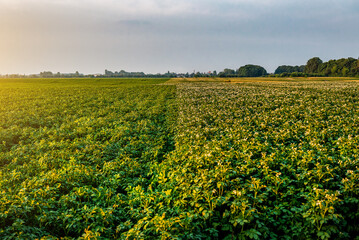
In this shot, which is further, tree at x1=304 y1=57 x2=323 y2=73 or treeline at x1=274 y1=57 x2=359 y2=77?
tree at x1=304 y1=57 x2=323 y2=73

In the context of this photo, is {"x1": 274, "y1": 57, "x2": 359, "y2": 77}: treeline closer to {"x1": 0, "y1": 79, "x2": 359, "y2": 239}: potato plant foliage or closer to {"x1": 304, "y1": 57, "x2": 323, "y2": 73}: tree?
{"x1": 304, "y1": 57, "x2": 323, "y2": 73}: tree

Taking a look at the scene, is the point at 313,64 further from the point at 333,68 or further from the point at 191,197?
the point at 191,197

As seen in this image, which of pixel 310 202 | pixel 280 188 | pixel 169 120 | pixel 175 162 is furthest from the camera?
pixel 169 120

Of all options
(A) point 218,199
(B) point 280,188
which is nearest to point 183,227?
(A) point 218,199

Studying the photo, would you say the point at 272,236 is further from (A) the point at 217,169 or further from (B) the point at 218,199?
(A) the point at 217,169

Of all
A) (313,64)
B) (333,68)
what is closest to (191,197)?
(333,68)

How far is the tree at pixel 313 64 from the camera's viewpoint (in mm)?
169050

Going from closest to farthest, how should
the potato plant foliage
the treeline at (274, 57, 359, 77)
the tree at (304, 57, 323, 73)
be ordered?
the potato plant foliage < the treeline at (274, 57, 359, 77) < the tree at (304, 57, 323, 73)

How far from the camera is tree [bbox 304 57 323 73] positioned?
555 feet

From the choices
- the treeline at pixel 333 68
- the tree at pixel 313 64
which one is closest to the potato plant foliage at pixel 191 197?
the treeline at pixel 333 68

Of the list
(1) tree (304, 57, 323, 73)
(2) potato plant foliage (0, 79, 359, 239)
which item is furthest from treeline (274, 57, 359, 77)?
(2) potato plant foliage (0, 79, 359, 239)

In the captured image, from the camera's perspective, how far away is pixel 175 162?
9.20 metres

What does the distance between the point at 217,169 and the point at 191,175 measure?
2.98ft

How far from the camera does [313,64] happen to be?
6796 inches
